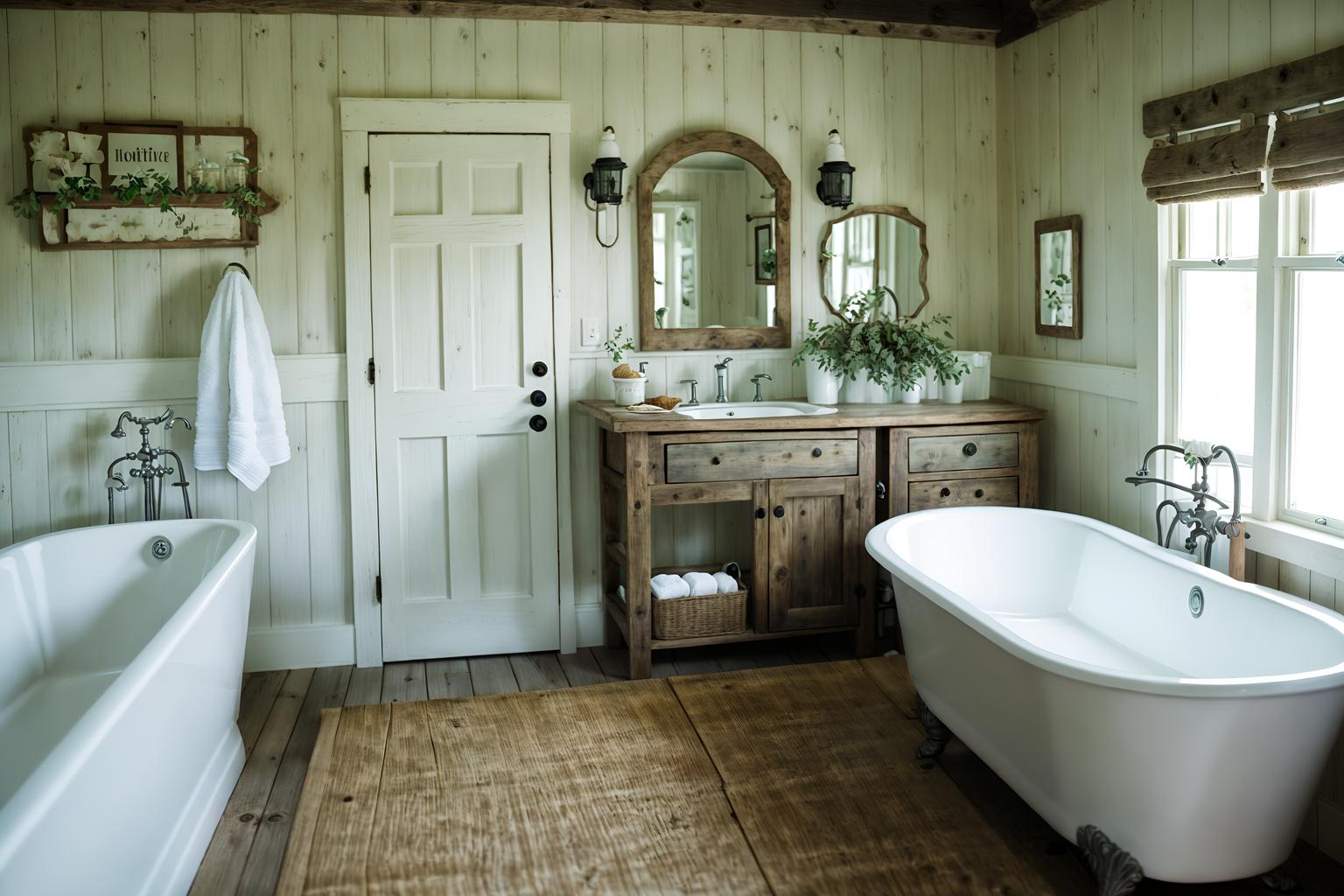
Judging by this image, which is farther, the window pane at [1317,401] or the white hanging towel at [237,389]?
the white hanging towel at [237,389]

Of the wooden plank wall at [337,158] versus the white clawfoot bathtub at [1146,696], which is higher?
the wooden plank wall at [337,158]

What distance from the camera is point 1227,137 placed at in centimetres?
319

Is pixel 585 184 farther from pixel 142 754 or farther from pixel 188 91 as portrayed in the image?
pixel 142 754

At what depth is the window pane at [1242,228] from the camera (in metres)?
3.29

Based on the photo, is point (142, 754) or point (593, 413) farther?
point (593, 413)

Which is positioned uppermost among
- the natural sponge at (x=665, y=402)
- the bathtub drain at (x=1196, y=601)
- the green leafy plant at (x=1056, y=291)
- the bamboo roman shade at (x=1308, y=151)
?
the bamboo roman shade at (x=1308, y=151)

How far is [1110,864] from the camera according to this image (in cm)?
239

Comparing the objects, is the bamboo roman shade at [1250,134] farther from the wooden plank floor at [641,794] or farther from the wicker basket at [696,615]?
the wicker basket at [696,615]

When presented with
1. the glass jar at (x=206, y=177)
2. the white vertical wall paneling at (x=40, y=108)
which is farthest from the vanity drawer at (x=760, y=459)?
the white vertical wall paneling at (x=40, y=108)

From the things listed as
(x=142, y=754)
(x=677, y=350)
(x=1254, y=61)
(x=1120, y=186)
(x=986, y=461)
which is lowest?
(x=142, y=754)

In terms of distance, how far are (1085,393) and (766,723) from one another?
1698 mm

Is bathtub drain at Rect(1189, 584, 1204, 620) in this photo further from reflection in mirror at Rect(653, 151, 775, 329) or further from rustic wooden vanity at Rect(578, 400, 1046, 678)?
reflection in mirror at Rect(653, 151, 775, 329)

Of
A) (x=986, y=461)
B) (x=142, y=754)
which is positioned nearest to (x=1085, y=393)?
(x=986, y=461)

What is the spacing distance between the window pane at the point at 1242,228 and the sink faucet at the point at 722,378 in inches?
71.3
